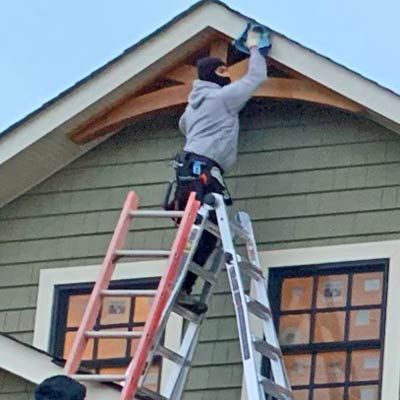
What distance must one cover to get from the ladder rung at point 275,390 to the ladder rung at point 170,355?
623 mm

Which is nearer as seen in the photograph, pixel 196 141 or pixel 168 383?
pixel 168 383

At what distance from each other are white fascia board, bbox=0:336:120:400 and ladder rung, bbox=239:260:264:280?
1369mm

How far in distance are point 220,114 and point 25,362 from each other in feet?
7.33

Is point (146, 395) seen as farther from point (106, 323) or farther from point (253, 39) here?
point (253, 39)

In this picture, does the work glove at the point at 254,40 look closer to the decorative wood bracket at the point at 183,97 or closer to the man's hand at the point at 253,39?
the man's hand at the point at 253,39

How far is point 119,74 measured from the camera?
12.7 metres

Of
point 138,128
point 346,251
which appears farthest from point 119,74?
point 346,251

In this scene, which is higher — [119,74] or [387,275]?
[119,74]

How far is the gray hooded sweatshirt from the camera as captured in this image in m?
11.9

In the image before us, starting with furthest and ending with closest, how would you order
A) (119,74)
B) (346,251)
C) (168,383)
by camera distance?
(119,74) < (346,251) < (168,383)

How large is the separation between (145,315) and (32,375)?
1584 mm

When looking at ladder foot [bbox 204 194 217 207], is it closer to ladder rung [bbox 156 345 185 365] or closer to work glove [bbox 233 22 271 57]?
ladder rung [bbox 156 345 185 365]

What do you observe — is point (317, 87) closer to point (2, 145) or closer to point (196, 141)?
point (196, 141)

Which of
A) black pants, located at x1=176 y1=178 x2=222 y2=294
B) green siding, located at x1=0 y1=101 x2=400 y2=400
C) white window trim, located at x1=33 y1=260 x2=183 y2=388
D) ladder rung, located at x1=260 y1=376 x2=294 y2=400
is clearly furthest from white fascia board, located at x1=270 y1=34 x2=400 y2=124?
ladder rung, located at x1=260 y1=376 x2=294 y2=400
